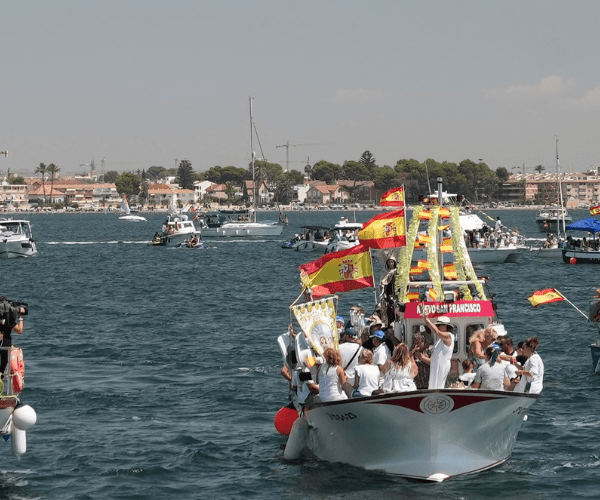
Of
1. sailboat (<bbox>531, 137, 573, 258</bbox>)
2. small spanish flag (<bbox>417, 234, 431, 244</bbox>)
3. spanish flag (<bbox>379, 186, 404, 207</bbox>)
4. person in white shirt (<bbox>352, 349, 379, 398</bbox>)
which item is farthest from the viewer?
sailboat (<bbox>531, 137, 573, 258</bbox>)

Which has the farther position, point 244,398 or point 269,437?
point 244,398

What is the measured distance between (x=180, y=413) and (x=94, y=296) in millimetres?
35875

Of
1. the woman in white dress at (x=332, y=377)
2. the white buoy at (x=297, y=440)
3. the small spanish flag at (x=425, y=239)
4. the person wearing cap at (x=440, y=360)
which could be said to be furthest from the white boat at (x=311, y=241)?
the person wearing cap at (x=440, y=360)

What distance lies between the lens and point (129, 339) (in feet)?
140

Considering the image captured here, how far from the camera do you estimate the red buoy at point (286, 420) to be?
24797mm

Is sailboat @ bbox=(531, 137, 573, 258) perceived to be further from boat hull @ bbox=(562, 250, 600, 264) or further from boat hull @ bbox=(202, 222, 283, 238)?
boat hull @ bbox=(202, 222, 283, 238)

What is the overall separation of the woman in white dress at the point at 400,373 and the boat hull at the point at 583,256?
63117 millimetres

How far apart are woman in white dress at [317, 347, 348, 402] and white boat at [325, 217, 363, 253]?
7474 centimetres

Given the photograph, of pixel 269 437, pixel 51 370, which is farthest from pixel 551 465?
pixel 51 370

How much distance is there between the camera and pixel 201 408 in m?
28.6

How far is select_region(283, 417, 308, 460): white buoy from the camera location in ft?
74.0

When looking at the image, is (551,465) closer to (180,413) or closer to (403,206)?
(403,206)

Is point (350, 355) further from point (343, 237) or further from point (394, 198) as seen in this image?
point (343, 237)

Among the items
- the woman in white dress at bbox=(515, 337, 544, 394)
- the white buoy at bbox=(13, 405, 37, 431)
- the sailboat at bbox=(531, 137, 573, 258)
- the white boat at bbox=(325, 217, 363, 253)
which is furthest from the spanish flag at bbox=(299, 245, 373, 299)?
the white boat at bbox=(325, 217, 363, 253)
